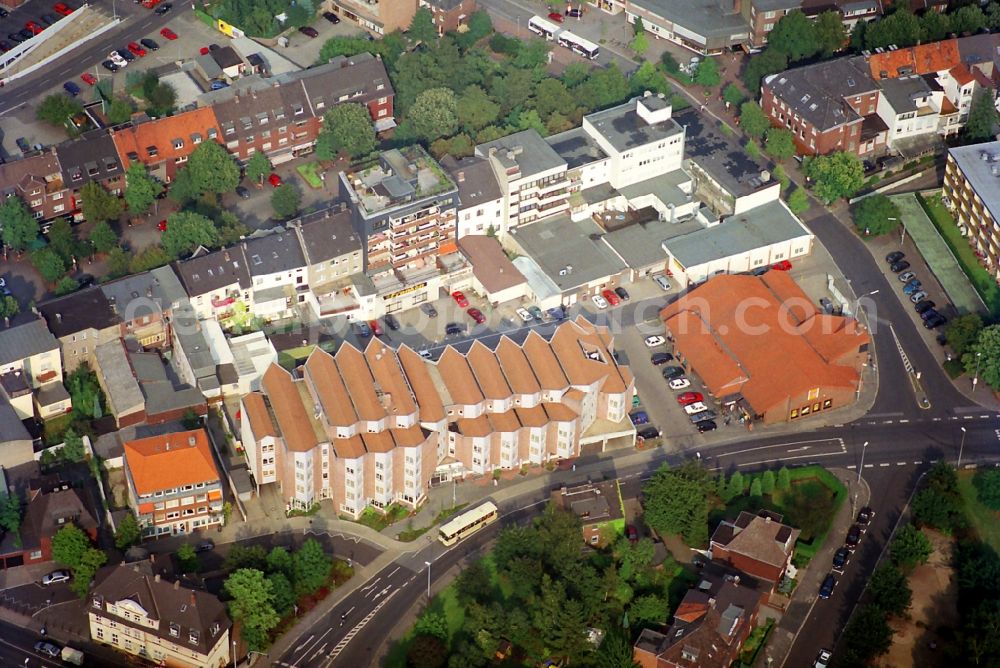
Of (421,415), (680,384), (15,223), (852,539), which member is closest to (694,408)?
(680,384)

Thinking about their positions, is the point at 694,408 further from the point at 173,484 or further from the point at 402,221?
the point at 173,484

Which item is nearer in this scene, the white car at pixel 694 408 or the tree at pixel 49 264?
the white car at pixel 694 408

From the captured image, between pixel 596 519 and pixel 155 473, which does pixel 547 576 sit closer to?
pixel 596 519

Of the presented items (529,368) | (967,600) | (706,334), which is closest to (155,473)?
(529,368)

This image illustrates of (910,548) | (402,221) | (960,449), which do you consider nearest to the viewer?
(910,548)

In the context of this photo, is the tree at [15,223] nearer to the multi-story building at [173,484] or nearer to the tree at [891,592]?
the multi-story building at [173,484]

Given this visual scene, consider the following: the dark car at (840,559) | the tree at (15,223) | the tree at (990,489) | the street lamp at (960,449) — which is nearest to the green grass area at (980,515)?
the tree at (990,489)

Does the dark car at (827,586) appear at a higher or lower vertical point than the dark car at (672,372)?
lower
